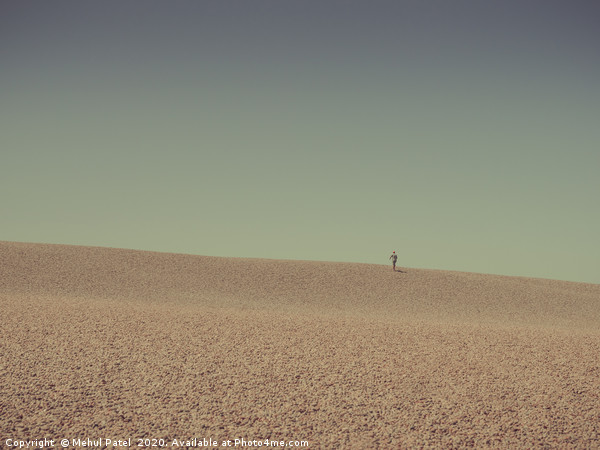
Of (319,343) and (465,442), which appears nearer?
(465,442)

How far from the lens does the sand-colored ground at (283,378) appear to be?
6875 mm

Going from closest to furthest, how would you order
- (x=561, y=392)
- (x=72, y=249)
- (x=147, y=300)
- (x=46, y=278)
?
(x=561, y=392), (x=147, y=300), (x=46, y=278), (x=72, y=249)

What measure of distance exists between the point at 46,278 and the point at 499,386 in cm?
2123

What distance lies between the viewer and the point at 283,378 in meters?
8.77

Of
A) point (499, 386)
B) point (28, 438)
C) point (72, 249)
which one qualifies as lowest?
point (28, 438)

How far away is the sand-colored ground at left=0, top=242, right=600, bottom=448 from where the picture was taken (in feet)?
22.6

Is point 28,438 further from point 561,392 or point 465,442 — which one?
point 561,392

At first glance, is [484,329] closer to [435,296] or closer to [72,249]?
[435,296]

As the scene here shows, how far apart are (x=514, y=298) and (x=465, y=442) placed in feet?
67.5

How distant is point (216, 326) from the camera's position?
1289cm

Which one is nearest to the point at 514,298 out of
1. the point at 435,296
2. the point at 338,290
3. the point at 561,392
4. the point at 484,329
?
the point at 435,296

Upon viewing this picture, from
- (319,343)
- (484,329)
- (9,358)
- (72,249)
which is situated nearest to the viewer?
(9,358)

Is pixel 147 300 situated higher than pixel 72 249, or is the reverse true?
pixel 72 249

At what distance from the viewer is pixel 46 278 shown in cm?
2173
